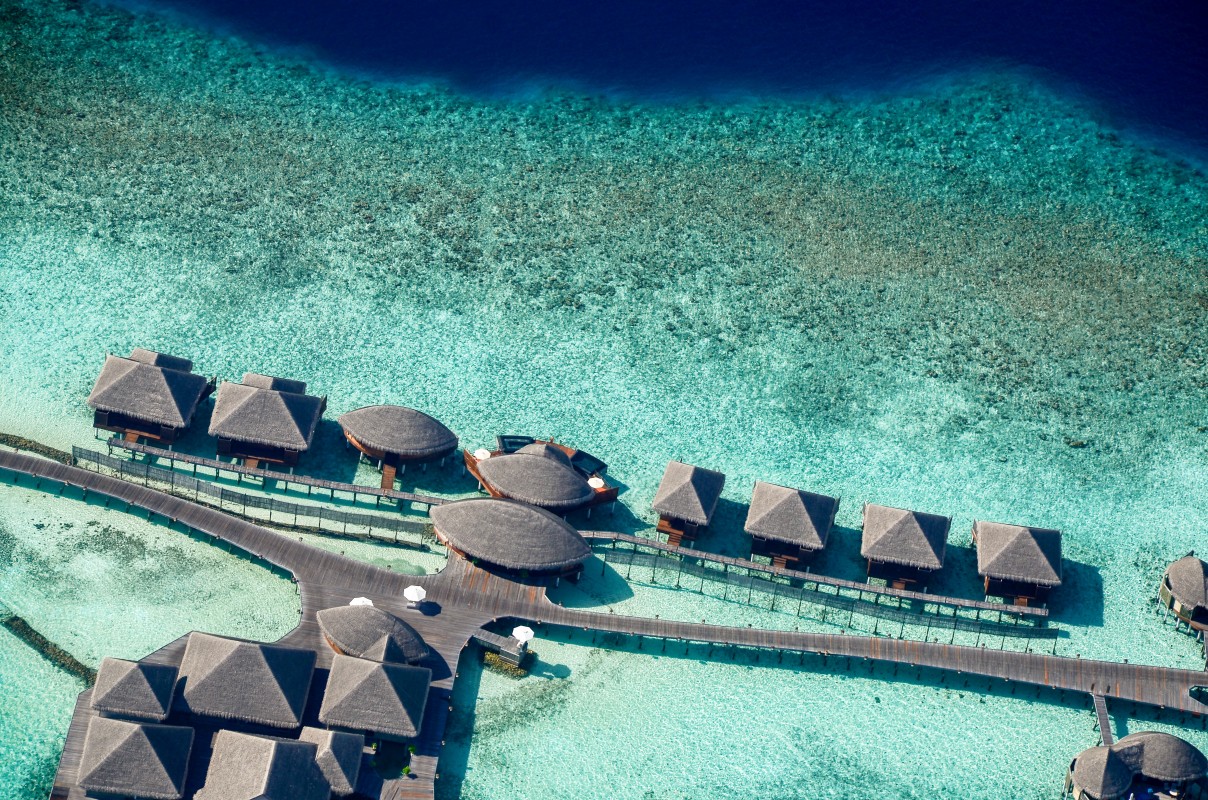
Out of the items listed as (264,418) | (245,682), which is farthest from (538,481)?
(245,682)

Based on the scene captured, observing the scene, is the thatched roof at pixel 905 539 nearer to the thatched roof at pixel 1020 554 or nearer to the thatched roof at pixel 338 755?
the thatched roof at pixel 1020 554

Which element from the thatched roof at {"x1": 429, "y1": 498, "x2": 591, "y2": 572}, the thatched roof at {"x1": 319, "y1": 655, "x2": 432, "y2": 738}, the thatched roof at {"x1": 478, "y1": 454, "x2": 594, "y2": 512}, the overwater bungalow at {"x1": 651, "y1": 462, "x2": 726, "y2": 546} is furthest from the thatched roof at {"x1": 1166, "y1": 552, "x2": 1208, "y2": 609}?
the thatched roof at {"x1": 319, "y1": 655, "x2": 432, "y2": 738}

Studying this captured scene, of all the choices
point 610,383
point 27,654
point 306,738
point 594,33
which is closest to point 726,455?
point 610,383

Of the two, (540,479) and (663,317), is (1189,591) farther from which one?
(663,317)

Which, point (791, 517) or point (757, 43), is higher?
point (757, 43)

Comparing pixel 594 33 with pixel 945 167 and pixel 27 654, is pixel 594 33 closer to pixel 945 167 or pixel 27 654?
pixel 945 167

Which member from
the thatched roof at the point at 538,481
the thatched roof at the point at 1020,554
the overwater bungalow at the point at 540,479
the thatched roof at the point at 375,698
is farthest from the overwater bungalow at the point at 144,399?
the thatched roof at the point at 1020,554

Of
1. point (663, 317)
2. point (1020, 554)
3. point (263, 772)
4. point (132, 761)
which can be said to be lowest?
point (132, 761)
